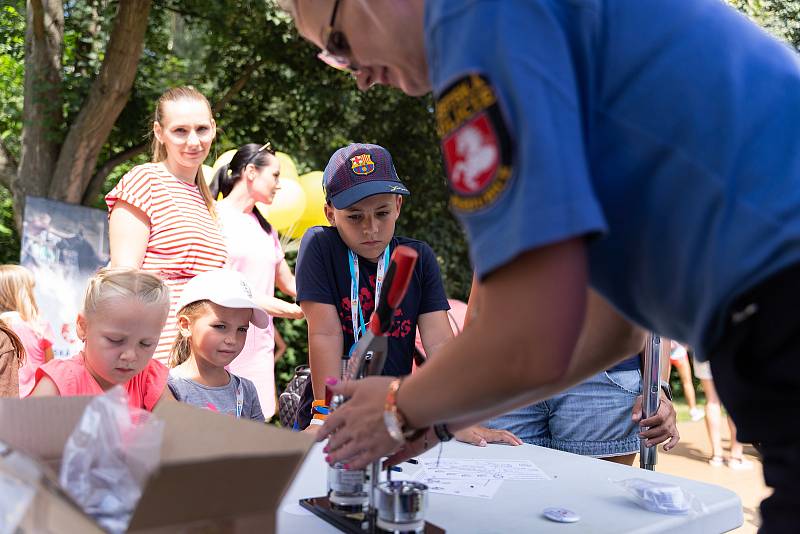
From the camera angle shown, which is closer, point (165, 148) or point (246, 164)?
point (165, 148)

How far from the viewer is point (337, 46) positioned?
111 centimetres

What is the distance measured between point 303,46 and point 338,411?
7307mm

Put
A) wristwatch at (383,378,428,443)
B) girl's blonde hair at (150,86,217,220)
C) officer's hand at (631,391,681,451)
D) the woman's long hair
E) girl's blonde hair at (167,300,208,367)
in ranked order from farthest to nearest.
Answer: the woman's long hair < girl's blonde hair at (150,86,217,220) < girl's blonde hair at (167,300,208,367) < officer's hand at (631,391,681,451) < wristwatch at (383,378,428,443)

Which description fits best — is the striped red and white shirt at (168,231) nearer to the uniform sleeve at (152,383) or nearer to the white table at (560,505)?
the uniform sleeve at (152,383)

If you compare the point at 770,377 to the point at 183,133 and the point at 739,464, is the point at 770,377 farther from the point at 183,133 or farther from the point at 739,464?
the point at 739,464

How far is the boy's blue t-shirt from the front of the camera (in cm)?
248

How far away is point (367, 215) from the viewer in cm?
255

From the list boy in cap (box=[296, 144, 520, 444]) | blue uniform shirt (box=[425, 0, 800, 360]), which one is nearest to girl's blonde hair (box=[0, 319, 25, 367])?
boy in cap (box=[296, 144, 520, 444])

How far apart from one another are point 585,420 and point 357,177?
1.03 m

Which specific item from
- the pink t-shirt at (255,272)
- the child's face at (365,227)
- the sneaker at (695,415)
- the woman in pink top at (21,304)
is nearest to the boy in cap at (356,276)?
the child's face at (365,227)

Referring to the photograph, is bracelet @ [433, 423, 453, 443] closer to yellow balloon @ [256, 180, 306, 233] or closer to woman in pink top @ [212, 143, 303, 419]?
woman in pink top @ [212, 143, 303, 419]

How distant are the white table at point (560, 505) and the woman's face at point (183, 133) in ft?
6.11

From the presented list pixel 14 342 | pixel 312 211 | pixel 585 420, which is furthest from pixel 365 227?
pixel 312 211

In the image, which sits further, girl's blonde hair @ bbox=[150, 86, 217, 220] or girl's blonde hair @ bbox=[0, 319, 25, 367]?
girl's blonde hair @ bbox=[150, 86, 217, 220]
